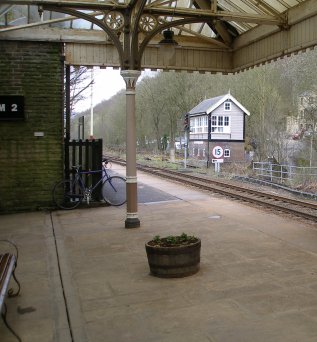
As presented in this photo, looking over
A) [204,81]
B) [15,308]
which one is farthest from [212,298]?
[204,81]

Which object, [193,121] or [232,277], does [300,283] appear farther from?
[193,121]

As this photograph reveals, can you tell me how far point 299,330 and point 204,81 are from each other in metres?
39.7

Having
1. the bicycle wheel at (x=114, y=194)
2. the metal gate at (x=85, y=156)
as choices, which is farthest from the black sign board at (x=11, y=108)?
the bicycle wheel at (x=114, y=194)

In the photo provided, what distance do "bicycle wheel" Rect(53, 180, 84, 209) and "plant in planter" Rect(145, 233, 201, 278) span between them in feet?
18.6

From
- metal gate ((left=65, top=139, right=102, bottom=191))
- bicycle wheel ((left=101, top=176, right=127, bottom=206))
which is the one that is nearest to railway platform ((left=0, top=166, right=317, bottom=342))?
metal gate ((left=65, top=139, right=102, bottom=191))

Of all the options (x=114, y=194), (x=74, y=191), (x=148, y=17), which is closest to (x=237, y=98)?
(x=114, y=194)

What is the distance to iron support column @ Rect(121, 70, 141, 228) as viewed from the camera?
27.0 feet

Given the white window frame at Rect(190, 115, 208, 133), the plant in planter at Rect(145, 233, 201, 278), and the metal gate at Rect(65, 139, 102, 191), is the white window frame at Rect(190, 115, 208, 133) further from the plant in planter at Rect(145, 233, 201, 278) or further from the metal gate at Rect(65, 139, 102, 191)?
the plant in planter at Rect(145, 233, 201, 278)

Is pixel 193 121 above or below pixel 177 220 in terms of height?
above

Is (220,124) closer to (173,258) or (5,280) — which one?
(173,258)

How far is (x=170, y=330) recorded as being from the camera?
382 centimetres

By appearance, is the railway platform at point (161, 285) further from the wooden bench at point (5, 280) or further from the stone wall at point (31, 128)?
the stone wall at point (31, 128)

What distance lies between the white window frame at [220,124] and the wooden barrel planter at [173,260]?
35.1 m

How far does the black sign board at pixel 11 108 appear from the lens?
10117mm
